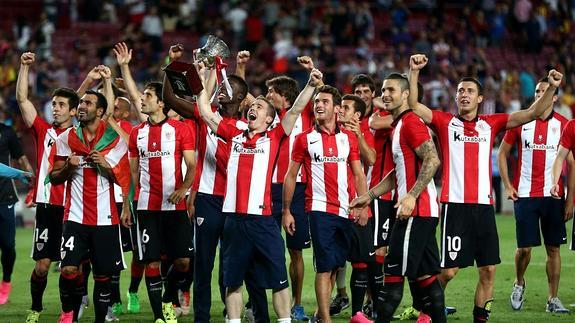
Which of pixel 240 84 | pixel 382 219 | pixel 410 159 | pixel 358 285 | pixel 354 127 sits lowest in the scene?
pixel 358 285

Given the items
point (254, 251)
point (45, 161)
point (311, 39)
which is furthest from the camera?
point (311, 39)

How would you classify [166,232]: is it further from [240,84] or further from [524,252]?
[524,252]

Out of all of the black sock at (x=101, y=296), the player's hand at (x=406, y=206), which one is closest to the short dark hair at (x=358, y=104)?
the player's hand at (x=406, y=206)

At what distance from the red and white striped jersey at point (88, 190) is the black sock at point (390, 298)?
8.81 ft

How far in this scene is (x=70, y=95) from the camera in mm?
11891

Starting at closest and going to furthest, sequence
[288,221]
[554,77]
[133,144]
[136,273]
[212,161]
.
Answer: [554,77]
[288,221]
[212,161]
[133,144]
[136,273]

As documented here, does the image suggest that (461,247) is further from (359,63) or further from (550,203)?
(359,63)

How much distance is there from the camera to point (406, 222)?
1048 cm

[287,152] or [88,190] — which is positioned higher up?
[287,152]

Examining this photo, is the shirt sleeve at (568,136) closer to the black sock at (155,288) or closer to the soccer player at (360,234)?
the soccer player at (360,234)

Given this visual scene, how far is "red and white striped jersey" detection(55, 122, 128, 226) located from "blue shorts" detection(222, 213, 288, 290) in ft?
4.37

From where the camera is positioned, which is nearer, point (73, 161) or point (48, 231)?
point (73, 161)

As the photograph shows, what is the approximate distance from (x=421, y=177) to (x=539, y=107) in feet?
4.94

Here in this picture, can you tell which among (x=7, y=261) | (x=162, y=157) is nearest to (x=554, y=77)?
(x=162, y=157)
